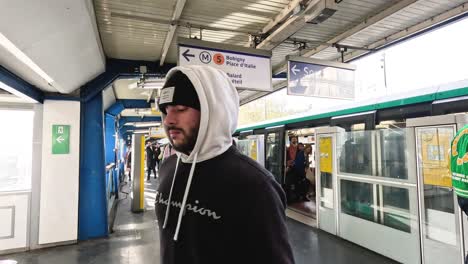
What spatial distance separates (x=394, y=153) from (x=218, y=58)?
108 inches

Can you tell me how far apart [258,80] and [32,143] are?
3.55 m

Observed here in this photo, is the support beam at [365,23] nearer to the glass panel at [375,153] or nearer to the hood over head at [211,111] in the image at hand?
the glass panel at [375,153]

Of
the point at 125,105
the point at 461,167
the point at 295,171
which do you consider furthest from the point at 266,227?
the point at 125,105

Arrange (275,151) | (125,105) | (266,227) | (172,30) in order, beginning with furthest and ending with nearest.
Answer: (125,105) < (275,151) < (172,30) < (266,227)

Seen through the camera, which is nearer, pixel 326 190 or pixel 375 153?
pixel 375 153

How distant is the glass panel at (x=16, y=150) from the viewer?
4117 millimetres

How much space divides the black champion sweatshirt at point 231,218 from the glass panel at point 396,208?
11.7ft

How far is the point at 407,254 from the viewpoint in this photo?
139 inches

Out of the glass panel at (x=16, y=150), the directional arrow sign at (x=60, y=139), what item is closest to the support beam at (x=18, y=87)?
the glass panel at (x=16, y=150)

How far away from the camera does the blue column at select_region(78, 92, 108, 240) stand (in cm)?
454

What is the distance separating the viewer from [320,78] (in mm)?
3963

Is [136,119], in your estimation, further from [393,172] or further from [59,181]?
[393,172]

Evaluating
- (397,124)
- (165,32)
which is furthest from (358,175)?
(165,32)

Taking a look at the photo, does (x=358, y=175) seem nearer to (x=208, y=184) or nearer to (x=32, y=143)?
(x=208, y=184)
